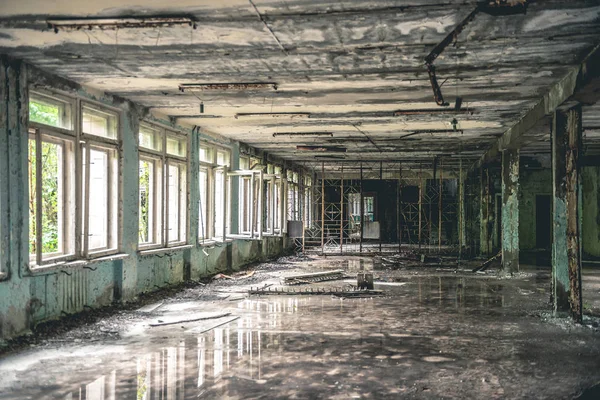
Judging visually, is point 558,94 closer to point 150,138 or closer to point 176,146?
point 150,138

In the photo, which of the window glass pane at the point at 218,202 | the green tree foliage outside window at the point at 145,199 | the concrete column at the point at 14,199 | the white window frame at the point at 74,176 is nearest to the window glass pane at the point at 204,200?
the window glass pane at the point at 218,202

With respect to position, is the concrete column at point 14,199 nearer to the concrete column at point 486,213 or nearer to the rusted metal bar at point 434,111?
the rusted metal bar at point 434,111

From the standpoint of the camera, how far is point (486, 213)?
53.9 feet

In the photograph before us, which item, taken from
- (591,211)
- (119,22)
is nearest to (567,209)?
(119,22)

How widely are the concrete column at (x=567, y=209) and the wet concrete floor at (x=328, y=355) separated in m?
0.39

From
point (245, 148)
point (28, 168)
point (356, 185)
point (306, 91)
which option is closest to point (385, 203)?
point (356, 185)

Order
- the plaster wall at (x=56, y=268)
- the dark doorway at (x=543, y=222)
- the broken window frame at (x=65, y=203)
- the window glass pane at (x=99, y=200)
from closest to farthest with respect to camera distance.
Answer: the plaster wall at (x=56, y=268) → the broken window frame at (x=65, y=203) → the window glass pane at (x=99, y=200) → the dark doorway at (x=543, y=222)

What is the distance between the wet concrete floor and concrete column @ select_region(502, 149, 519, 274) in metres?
3.76

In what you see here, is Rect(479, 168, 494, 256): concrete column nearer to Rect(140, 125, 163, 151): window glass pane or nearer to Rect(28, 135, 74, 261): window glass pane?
Rect(140, 125, 163, 151): window glass pane

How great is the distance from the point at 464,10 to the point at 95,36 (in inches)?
136

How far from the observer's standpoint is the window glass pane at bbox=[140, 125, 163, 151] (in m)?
9.52

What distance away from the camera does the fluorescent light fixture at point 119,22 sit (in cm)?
491

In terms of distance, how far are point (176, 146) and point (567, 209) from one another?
6.80m

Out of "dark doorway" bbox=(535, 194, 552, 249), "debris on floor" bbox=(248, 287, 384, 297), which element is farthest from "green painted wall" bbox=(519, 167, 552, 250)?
"debris on floor" bbox=(248, 287, 384, 297)
